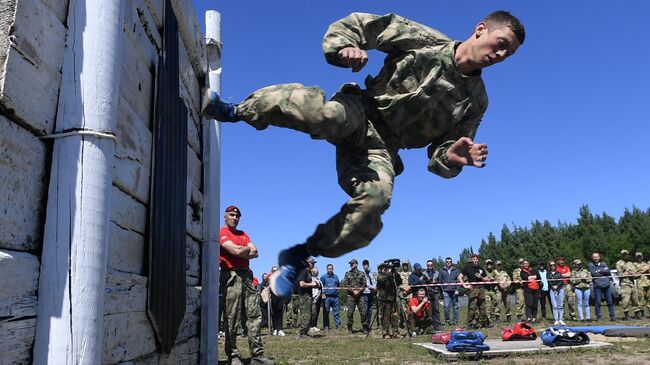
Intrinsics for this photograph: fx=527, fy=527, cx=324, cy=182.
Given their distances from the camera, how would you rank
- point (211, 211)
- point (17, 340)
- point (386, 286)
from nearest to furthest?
point (17, 340)
point (211, 211)
point (386, 286)

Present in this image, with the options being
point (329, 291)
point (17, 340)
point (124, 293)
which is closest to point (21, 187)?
point (17, 340)

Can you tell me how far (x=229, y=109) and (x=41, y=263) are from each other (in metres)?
1.79

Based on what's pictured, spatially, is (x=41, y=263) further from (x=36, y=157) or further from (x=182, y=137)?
(x=182, y=137)

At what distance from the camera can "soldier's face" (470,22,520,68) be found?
10.8 ft

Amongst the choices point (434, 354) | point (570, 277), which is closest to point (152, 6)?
point (434, 354)

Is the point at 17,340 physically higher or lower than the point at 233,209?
lower

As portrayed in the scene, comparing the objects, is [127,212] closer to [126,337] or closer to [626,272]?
[126,337]

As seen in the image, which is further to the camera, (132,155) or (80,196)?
(132,155)

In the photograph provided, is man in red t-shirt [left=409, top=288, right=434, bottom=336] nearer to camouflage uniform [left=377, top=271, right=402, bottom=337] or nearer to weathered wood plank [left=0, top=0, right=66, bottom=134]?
camouflage uniform [left=377, top=271, right=402, bottom=337]

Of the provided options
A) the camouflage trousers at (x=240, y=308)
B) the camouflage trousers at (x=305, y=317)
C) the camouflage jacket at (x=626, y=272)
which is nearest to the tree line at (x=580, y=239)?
the camouflage jacket at (x=626, y=272)

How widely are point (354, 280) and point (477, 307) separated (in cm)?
335

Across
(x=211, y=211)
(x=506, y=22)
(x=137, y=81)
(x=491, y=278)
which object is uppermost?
(x=506, y=22)

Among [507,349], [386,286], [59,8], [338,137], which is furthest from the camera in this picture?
[386,286]

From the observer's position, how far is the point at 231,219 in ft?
21.5
